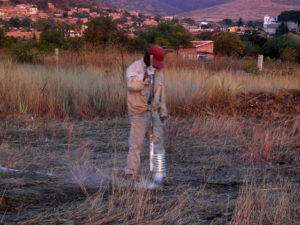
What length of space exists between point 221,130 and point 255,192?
340 centimetres

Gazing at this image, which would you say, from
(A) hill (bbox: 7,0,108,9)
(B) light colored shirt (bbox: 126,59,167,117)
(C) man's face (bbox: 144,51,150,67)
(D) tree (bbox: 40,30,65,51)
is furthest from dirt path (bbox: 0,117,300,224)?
(A) hill (bbox: 7,0,108,9)

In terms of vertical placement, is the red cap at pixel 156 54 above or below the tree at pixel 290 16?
below

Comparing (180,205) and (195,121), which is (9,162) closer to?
(180,205)

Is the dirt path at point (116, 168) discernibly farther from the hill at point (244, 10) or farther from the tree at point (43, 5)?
the hill at point (244, 10)

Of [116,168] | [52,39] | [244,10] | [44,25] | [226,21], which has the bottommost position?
[116,168]

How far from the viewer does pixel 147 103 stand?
15.8ft

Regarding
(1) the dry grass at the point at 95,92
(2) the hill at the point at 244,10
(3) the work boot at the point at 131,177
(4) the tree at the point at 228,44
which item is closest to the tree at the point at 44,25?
(4) the tree at the point at 228,44

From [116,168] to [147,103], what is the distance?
1.13 meters

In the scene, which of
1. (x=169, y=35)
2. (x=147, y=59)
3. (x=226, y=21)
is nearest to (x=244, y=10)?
(x=226, y=21)

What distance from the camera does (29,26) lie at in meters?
52.0

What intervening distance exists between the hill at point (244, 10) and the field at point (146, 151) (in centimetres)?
6971

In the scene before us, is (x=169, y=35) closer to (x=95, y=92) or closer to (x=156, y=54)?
(x=95, y=92)

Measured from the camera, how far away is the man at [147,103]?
4637 millimetres

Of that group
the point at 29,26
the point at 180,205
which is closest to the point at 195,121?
the point at 180,205
